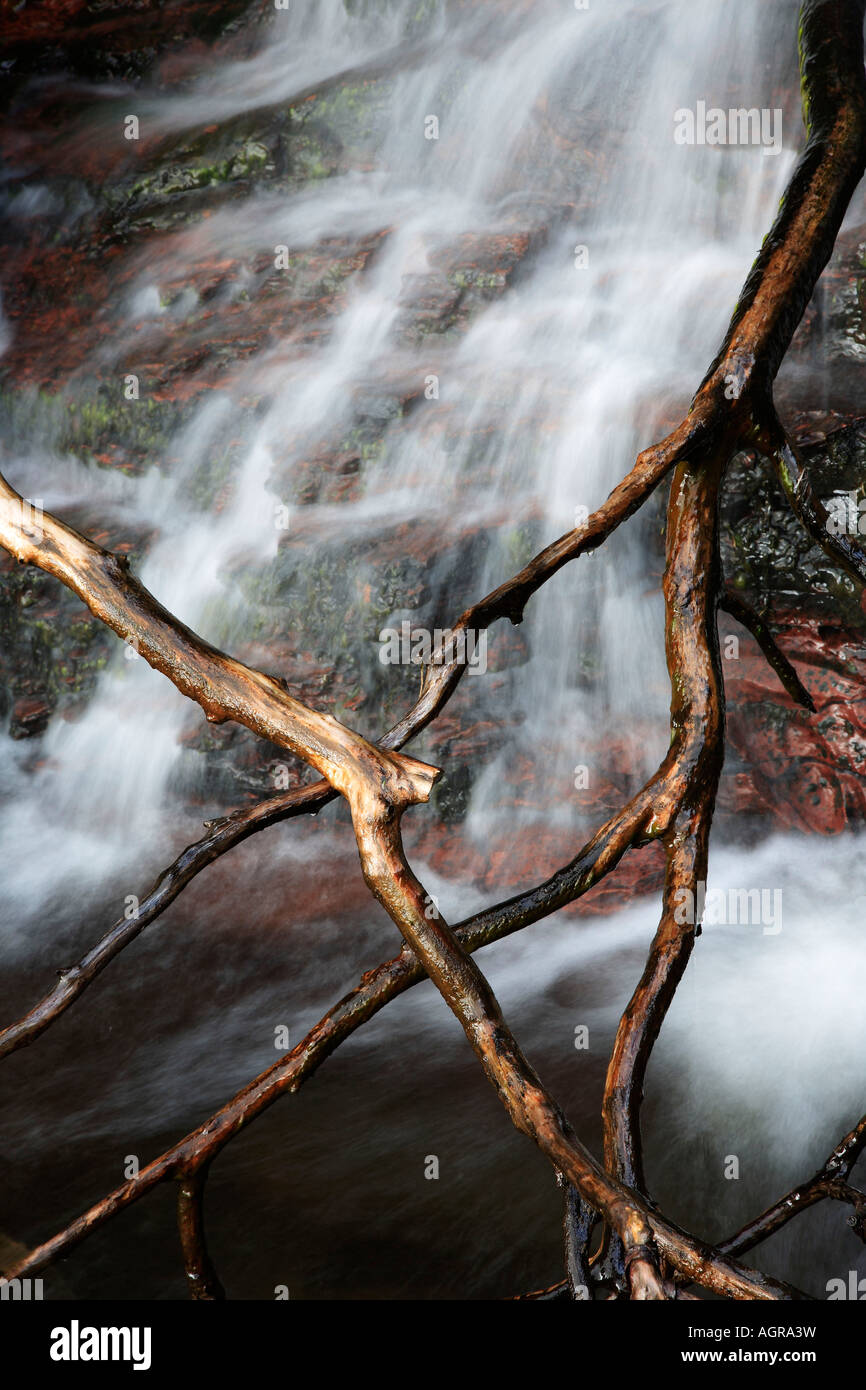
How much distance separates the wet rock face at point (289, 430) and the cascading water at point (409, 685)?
0.18ft

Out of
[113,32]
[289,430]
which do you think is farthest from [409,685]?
[113,32]

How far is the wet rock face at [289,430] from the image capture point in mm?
5672

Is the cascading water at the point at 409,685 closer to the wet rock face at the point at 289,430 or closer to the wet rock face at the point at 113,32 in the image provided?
the wet rock face at the point at 289,430

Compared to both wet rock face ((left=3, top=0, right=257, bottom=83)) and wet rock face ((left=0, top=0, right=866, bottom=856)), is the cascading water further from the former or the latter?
wet rock face ((left=3, top=0, right=257, bottom=83))

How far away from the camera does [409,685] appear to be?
247 inches

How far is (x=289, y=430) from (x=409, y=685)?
2.10 m

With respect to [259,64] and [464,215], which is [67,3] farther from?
[464,215]

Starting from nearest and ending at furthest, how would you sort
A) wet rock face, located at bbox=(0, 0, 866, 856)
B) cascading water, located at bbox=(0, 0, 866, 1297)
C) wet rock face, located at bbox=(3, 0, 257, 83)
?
cascading water, located at bbox=(0, 0, 866, 1297) → wet rock face, located at bbox=(0, 0, 866, 856) → wet rock face, located at bbox=(3, 0, 257, 83)

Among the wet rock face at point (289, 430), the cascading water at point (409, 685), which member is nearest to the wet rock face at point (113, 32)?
the wet rock face at point (289, 430)

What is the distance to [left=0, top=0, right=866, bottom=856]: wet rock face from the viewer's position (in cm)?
567

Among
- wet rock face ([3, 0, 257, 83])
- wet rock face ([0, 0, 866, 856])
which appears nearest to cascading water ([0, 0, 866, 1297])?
wet rock face ([0, 0, 866, 856])

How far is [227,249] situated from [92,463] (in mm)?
2131

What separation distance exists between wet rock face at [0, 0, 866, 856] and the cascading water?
54 millimetres

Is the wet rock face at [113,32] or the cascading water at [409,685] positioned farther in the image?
the wet rock face at [113,32]
